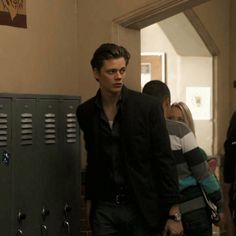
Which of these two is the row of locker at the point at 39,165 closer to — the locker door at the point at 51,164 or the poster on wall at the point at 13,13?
the locker door at the point at 51,164

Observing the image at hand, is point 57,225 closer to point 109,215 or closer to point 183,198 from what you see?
point 109,215

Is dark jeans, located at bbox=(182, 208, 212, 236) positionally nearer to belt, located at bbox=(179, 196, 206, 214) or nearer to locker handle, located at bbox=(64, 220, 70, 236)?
belt, located at bbox=(179, 196, 206, 214)

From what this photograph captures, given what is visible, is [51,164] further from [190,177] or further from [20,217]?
[190,177]

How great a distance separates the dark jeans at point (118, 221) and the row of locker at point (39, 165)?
0.43 metres

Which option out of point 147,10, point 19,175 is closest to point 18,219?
point 19,175

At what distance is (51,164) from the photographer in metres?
3.32

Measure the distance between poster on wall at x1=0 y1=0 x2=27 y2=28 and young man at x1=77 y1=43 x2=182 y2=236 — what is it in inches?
36.9

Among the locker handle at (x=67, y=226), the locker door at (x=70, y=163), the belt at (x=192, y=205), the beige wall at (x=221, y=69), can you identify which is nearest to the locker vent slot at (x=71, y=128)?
the locker door at (x=70, y=163)

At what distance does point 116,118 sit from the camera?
288 cm

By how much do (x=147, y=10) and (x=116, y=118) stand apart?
3.65 ft

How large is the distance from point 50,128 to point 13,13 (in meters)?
→ 0.86

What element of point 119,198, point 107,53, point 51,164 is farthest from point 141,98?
point 51,164

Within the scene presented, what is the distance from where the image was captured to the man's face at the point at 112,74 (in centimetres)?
285

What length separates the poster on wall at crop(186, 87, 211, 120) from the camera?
227 inches
